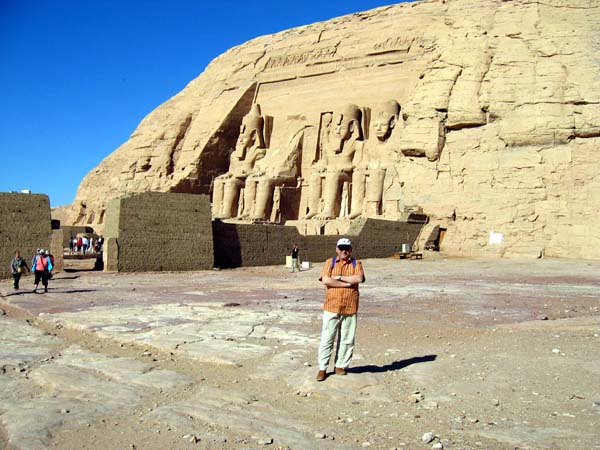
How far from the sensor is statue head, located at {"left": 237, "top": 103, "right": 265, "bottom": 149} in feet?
104

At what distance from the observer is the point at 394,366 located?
18.8 feet

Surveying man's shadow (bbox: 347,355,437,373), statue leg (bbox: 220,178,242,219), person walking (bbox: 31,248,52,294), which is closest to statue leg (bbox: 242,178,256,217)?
statue leg (bbox: 220,178,242,219)

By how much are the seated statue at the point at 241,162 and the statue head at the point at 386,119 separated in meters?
6.78

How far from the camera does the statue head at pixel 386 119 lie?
2731 centimetres

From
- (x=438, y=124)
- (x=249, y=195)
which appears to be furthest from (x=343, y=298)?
(x=249, y=195)

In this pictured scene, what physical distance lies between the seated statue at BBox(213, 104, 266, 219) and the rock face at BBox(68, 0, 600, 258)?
262mm

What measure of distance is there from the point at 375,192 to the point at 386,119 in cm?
371

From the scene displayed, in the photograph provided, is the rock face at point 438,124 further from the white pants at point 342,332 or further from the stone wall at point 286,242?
the white pants at point 342,332

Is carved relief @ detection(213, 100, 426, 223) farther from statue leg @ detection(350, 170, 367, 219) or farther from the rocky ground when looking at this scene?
the rocky ground

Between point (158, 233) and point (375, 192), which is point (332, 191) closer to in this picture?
point (375, 192)

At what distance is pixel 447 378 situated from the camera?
17.3 ft

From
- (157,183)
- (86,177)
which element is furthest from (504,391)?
(86,177)

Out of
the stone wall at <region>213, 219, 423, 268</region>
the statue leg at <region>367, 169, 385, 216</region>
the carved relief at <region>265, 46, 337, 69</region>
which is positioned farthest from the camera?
the carved relief at <region>265, 46, 337, 69</region>

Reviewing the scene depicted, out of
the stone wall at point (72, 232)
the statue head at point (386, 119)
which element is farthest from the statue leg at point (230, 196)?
the statue head at point (386, 119)
